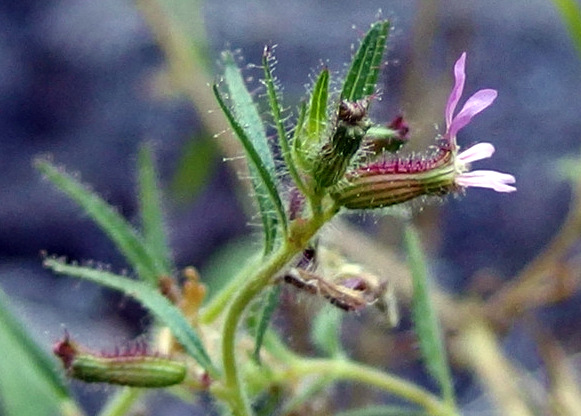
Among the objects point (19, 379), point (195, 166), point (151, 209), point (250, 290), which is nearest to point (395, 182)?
point (250, 290)

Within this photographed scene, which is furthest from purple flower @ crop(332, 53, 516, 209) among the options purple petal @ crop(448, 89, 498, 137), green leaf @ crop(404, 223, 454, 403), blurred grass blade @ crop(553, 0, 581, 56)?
blurred grass blade @ crop(553, 0, 581, 56)

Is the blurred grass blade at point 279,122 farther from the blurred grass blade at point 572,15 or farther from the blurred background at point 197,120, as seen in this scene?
the blurred background at point 197,120

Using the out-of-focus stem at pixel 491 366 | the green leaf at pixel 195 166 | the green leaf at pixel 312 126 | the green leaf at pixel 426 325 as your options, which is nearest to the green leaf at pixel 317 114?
the green leaf at pixel 312 126

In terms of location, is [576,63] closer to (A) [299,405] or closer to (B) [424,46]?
(B) [424,46]

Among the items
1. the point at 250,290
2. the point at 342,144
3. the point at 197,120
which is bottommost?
the point at 197,120

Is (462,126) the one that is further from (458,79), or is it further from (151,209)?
(151,209)

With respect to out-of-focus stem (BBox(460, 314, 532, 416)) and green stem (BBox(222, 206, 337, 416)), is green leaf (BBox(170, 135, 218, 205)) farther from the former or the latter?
green stem (BBox(222, 206, 337, 416))
